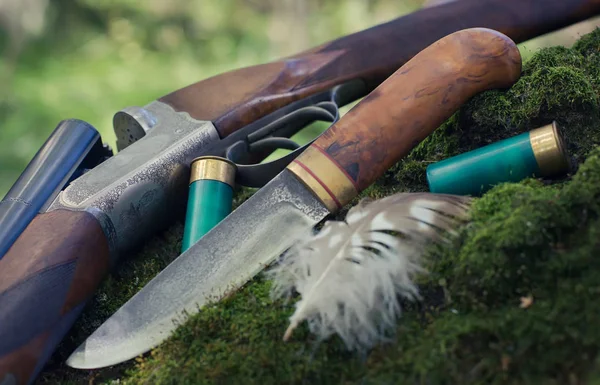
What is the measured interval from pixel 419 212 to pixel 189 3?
3.40 meters

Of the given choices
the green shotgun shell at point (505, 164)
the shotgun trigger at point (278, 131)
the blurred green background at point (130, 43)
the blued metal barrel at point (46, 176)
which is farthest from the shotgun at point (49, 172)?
the blurred green background at point (130, 43)

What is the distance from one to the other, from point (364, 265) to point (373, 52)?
85 centimetres

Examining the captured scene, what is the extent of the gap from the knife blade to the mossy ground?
5 centimetres

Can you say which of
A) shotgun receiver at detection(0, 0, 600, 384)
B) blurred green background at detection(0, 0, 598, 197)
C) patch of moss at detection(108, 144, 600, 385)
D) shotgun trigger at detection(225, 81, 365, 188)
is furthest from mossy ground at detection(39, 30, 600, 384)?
blurred green background at detection(0, 0, 598, 197)

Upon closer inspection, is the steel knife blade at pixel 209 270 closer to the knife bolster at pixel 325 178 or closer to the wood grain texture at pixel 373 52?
the knife bolster at pixel 325 178

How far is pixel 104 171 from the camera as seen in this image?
1.55 meters

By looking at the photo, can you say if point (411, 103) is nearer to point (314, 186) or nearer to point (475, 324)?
point (314, 186)

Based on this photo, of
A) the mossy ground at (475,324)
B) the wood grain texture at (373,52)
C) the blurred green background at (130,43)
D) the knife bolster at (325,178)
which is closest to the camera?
the mossy ground at (475,324)

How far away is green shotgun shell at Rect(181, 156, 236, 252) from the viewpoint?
1505 mm

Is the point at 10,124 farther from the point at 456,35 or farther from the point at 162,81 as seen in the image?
the point at 456,35

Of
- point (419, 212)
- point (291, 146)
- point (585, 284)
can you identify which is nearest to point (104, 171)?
point (291, 146)

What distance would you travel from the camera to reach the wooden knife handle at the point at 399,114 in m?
1.38

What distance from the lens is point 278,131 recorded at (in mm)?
1800

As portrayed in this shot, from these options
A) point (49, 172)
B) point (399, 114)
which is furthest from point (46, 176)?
point (399, 114)
